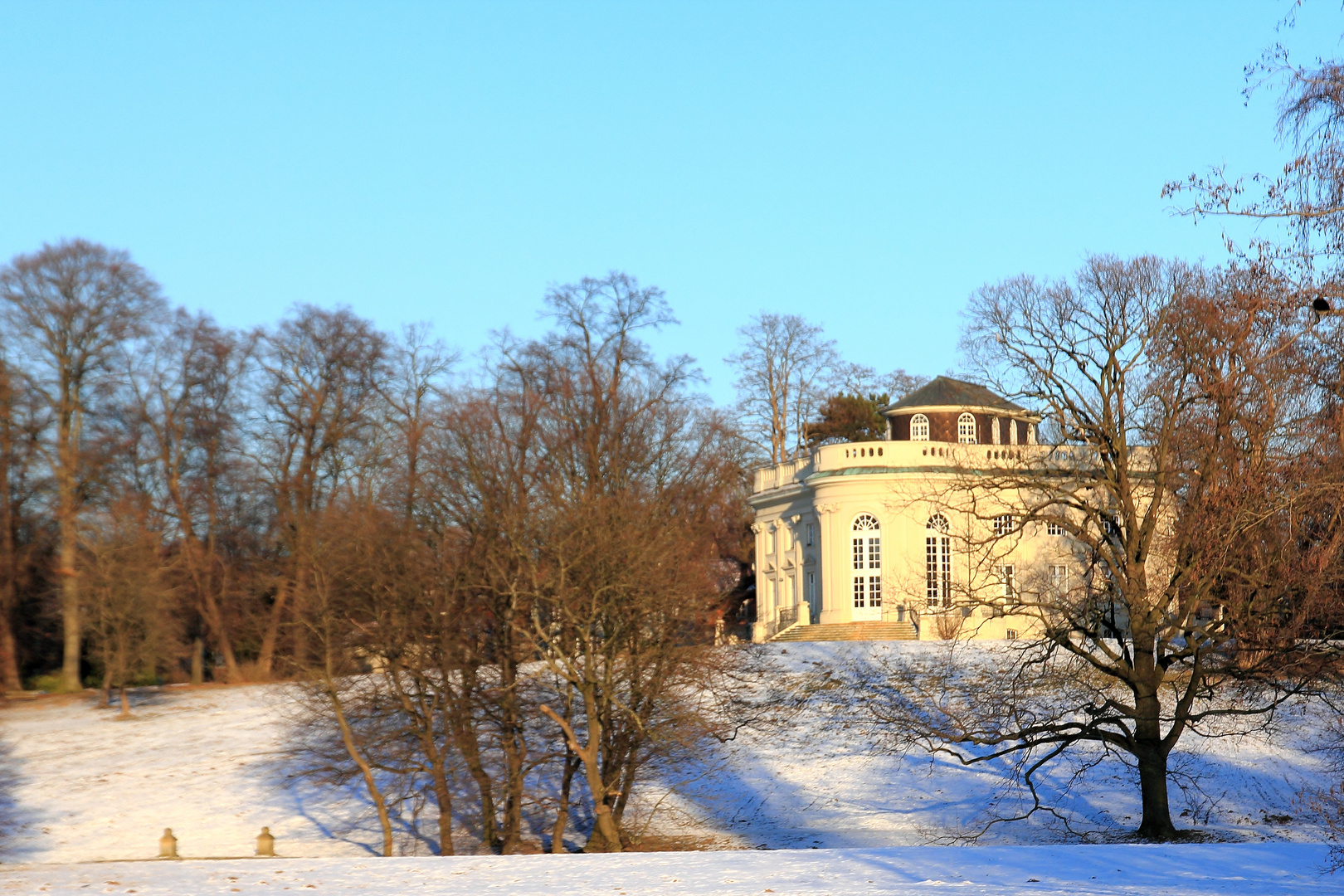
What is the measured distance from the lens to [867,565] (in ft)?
132

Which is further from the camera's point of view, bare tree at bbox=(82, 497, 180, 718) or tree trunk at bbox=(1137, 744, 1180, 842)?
bare tree at bbox=(82, 497, 180, 718)

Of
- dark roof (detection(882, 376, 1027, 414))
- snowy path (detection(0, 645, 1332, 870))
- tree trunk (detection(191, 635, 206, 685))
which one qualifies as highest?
dark roof (detection(882, 376, 1027, 414))

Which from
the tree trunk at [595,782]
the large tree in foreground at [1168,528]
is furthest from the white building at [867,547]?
the tree trunk at [595,782]

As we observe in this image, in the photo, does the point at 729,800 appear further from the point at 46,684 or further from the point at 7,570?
the point at 7,570

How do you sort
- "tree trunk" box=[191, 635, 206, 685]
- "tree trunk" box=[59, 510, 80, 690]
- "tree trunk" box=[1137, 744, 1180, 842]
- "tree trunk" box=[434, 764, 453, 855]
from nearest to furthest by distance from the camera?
1. "tree trunk" box=[1137, 744, 1180, 842]
2. "tree trunk" box=[434, 764, 453, 855]
3. "tree trunk" box=[59, 510, 80, 690]
4. "tree trunk" box=[191, 635, 206, 685]

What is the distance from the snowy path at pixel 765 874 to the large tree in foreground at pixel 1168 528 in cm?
259

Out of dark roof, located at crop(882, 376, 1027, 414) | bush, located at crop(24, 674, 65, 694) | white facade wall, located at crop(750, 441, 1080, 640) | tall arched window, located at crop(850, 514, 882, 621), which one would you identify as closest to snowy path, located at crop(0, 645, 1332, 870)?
bush, located at crop(24, 674, 65, 694)

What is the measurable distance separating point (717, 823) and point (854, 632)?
16.7 metres

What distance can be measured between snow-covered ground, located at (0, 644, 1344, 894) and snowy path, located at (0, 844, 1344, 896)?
1.9 inches

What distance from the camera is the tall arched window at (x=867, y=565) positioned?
131 feet

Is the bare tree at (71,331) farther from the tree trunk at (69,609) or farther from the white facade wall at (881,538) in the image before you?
the white facade wall at (881,538)

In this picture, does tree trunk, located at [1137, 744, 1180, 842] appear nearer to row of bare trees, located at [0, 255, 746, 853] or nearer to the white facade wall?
row of bare trees, located at [0, 255, 746, 853]

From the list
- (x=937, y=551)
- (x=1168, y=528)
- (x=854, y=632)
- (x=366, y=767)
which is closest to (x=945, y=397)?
(x=937, y=551)

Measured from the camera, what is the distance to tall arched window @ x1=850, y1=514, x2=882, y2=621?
40.0 metres
